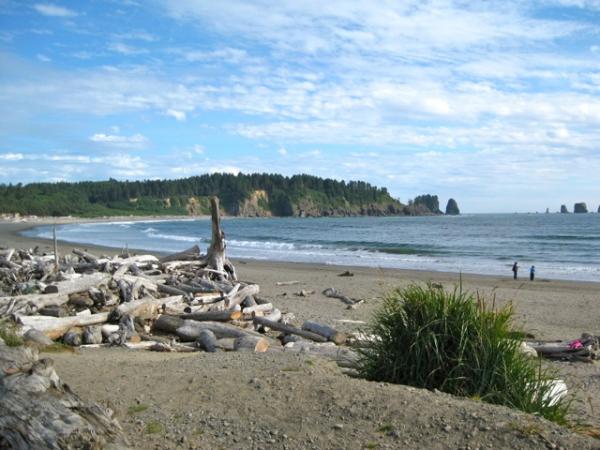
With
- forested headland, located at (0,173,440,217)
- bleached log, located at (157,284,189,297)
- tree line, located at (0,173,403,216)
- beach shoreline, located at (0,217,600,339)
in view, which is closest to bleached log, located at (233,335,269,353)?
beach shoreline, located at (0,217,600,339)

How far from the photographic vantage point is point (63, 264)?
16141 millimetres

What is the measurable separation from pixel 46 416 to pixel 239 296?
929cm

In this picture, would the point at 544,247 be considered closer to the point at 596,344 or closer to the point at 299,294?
the point at 299,294

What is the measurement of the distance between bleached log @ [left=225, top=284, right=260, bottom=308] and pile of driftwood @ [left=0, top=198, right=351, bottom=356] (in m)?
0.02

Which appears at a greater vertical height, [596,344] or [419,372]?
[419,372]

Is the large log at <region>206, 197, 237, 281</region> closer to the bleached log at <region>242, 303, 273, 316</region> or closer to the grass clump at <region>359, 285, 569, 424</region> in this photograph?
the bleached log at <region>242, 303, 273, 316</region>

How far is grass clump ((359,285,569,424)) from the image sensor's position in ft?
18.1

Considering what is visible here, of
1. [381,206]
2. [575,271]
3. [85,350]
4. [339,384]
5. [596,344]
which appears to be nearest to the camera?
[339,384]

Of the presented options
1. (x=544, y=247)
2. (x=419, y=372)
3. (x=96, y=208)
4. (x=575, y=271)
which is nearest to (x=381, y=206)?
(x=96, y=208)

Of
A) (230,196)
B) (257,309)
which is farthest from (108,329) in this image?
(230,196)

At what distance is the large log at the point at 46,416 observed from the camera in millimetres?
3951

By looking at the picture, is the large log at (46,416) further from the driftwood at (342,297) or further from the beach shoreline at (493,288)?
the driftwood at (342,297)

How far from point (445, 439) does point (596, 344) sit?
723cm

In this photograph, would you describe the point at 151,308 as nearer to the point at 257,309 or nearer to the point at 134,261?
the point at 257,309
